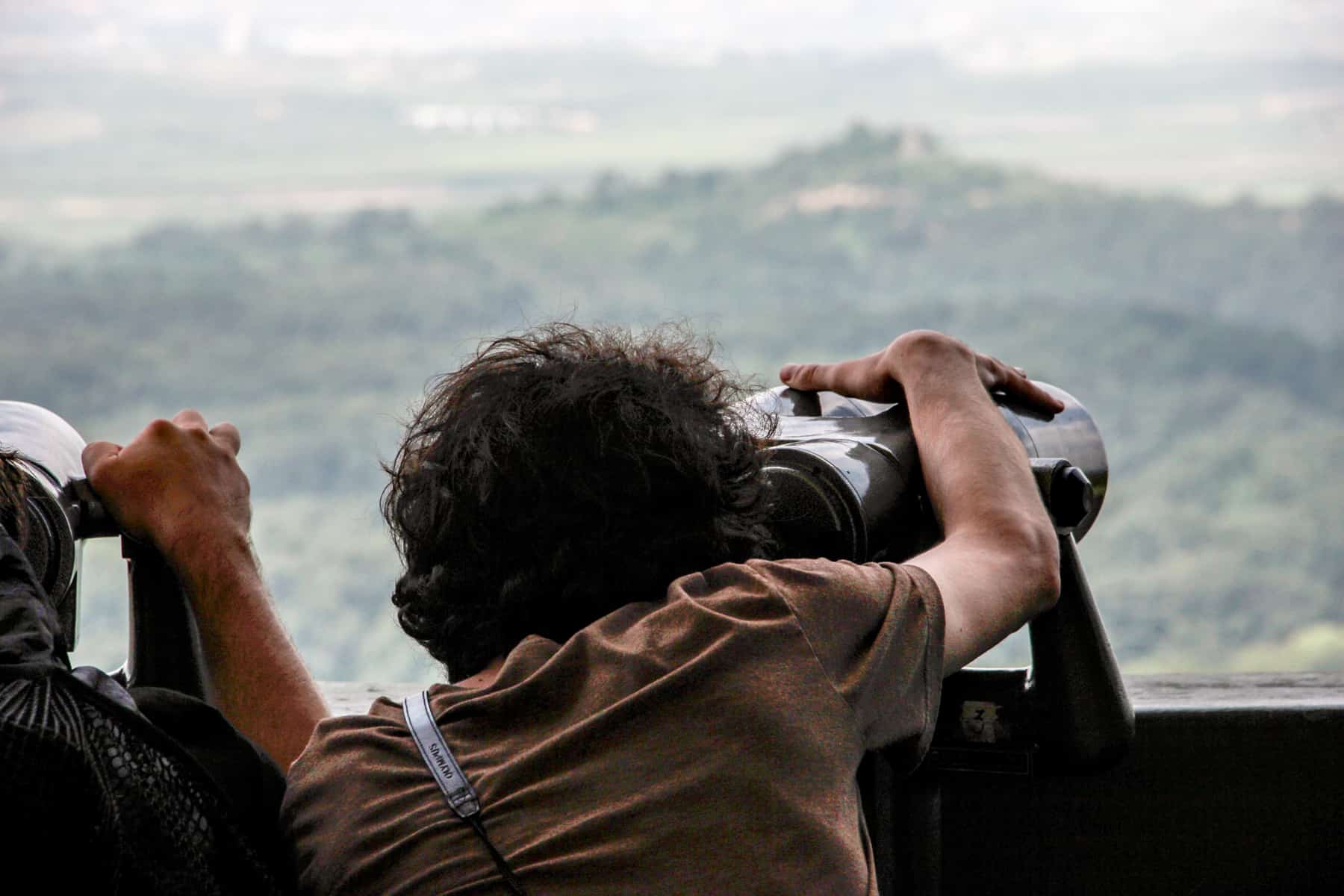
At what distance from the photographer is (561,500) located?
39.5 inches

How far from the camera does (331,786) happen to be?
3.07ft

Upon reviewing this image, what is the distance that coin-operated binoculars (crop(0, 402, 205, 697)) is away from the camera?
1.25 m

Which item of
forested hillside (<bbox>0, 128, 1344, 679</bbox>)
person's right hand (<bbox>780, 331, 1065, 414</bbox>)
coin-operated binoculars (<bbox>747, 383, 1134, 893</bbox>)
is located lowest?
forested hillside (<bbox>0, 128, 1344, 679</bbox>)

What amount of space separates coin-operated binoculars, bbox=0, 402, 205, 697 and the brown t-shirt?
1.30ft

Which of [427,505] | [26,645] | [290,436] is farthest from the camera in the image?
Result: [290,436]

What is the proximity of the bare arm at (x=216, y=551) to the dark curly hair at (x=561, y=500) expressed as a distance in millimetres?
220

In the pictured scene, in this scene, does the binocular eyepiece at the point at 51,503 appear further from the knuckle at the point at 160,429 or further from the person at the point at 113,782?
the person at the point at 113,782

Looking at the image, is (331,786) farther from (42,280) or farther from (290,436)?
(42,280)

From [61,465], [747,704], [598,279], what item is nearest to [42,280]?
[598,279]

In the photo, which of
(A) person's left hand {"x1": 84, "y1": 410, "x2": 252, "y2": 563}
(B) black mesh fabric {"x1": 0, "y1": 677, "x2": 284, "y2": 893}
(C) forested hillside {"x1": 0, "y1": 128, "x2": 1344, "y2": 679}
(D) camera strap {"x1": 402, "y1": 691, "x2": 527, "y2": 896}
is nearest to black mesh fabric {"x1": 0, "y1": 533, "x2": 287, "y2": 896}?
(B) black mesh fabric {"x1": 0, "y1": 677, "x2": 284, "y2": 893}

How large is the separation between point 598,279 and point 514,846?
10.0 meters

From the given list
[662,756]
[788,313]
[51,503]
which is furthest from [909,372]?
[788,313]

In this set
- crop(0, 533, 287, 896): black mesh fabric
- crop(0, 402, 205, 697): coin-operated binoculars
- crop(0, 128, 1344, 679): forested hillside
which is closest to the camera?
crop(0, 533, 287, 896): black mesh fabric

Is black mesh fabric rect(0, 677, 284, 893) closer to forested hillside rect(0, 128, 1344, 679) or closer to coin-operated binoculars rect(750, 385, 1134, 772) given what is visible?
coin-operated binoculars rect(750, 385, 1134, 772)
